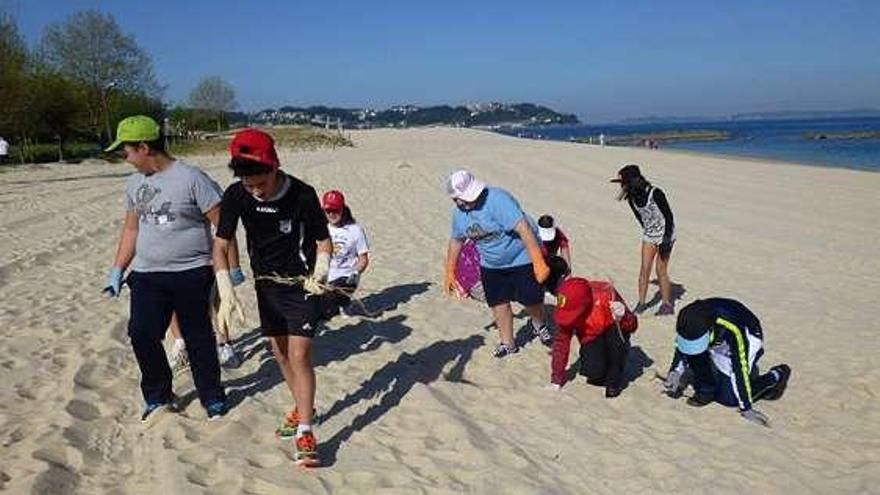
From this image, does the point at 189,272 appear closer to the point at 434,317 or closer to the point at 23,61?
the point at 434,317

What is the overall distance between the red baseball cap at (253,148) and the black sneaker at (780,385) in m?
4.04

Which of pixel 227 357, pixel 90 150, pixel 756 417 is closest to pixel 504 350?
pixel 756 417

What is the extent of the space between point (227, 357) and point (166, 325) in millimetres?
1401

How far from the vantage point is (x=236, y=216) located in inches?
174

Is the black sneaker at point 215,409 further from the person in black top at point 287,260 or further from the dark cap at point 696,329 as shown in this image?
the dark cap at point 696,329

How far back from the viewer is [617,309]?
6.11 metres

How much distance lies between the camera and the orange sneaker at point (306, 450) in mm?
4328

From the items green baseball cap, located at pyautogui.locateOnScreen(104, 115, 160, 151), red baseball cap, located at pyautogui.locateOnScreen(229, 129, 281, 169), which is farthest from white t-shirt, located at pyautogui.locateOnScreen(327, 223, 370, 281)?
red baseball cap, located at pyautogui.locateOnScreen(229, 129, 281, 169)

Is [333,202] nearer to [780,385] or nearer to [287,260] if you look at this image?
[287,260]

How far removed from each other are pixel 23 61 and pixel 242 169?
30511 mm

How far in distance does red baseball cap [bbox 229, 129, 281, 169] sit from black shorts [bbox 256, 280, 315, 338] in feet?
2.31

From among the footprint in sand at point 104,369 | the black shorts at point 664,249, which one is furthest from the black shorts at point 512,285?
the footprint in sand at point 104,369

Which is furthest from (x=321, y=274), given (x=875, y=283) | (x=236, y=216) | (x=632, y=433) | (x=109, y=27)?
(x=109, y=27)

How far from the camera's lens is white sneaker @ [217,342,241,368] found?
6.28 meters
